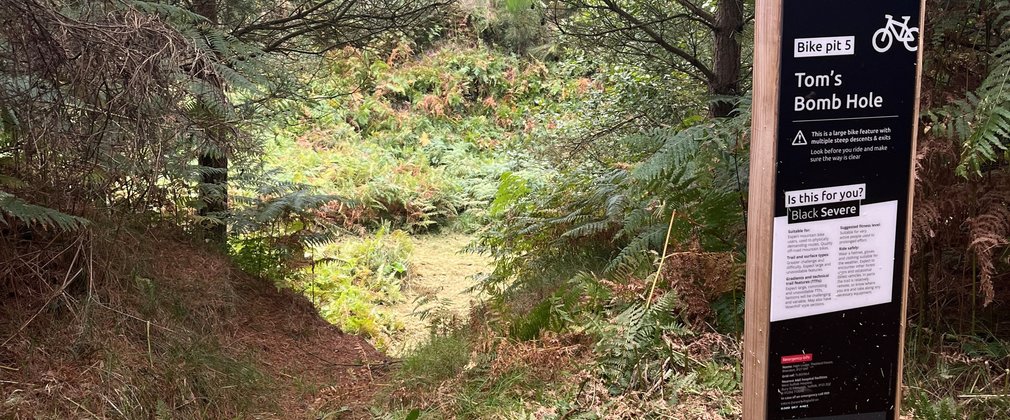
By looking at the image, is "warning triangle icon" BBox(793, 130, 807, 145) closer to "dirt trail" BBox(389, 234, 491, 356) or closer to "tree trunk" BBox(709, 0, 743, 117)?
"tree trunk" BBox(709, 0, 743, 117)

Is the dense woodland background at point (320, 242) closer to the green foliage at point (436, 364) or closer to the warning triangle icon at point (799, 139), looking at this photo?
the green foliage at point (436, 364)

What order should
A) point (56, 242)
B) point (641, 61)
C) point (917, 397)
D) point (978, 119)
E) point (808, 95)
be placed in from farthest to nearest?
point (641, 61)
point (56, 242)
point (917, 397)
point (978, 119)
point (808, 95)

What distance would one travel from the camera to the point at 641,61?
720 cm

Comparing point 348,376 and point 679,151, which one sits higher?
point 679,151

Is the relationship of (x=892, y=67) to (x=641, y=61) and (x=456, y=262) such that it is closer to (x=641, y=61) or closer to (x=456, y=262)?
(x=641, y=61)

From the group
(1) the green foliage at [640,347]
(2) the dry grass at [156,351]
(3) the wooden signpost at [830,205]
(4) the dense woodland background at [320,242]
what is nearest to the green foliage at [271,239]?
(4) the dense woodland background at [320,242]

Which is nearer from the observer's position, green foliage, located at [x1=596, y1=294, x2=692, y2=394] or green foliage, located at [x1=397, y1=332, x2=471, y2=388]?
green foliage, located at [x1=596, y1=294, x2=692, y2=394]

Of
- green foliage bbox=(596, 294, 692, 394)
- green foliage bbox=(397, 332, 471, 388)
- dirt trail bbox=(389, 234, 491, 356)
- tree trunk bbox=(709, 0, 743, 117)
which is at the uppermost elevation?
tree trunk bbox=(709, 0, 743, 117)

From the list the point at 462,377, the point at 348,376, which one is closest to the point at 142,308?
the point at 348,376

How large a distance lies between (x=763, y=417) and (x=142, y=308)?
10.3 ft

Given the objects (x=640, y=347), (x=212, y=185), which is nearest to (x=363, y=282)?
(x=212, y=185)

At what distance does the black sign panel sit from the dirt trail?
17.5 feet

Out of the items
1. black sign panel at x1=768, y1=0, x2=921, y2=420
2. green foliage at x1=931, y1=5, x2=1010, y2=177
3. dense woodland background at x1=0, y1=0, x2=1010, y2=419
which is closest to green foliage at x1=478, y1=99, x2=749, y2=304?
dense woodland background at x1=0, y1=0, x2=1010, y2=419

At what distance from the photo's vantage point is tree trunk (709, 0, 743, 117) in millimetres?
5805
